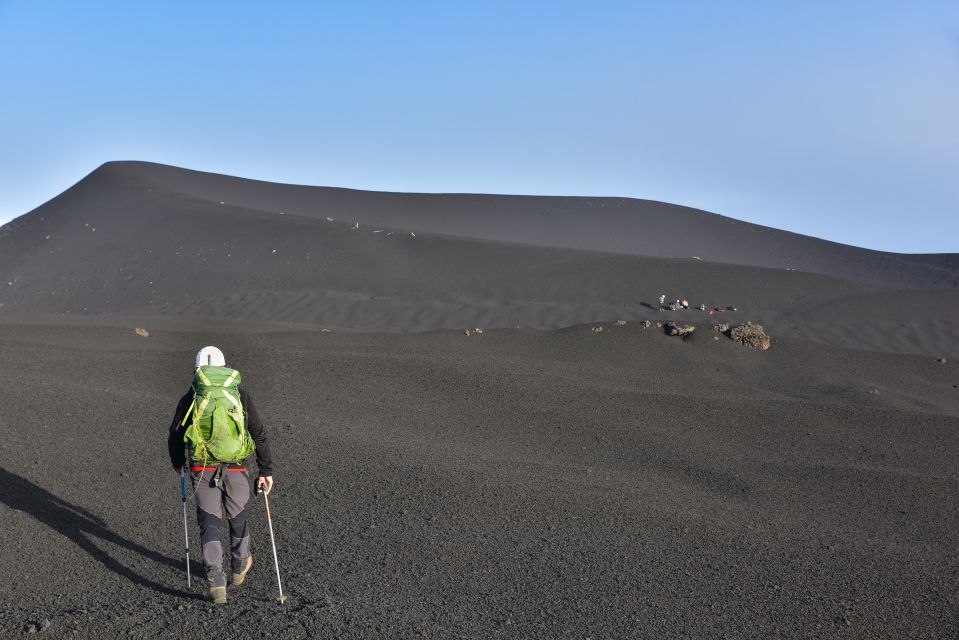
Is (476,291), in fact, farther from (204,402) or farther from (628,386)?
(204,402)

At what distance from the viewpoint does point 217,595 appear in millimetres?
5762

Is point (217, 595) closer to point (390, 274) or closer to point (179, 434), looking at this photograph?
point (179, 434)

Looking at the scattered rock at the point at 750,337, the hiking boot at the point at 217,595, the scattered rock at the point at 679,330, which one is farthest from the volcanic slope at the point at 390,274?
the hiking boot at the point at 217,595

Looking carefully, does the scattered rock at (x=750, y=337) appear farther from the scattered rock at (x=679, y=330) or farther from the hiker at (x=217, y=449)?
the hiker at (x=217, y=449)

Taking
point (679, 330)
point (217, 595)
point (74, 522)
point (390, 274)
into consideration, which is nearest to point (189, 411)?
point (217, 595)

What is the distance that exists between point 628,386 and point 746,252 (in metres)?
42.7

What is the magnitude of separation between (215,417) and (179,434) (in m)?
0.32

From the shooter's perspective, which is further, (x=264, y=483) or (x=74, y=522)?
(x=74, y=522)

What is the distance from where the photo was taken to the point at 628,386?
1538 cm

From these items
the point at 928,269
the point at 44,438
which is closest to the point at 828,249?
the point at 928,269

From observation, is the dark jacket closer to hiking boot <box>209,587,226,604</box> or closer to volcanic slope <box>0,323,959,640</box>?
hiking boot <box>209,587,226,604</box>

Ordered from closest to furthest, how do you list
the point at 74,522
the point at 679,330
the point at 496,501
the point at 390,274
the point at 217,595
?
the point at 217,595, the point at 74,522, the point at 496,501, the point at 679,330, the point at 390,274

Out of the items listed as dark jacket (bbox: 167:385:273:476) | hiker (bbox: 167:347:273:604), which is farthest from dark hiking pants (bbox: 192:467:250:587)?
dark jacket (bbox: 167:385:273:476)

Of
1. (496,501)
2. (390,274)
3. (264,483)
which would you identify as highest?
(390,274)
